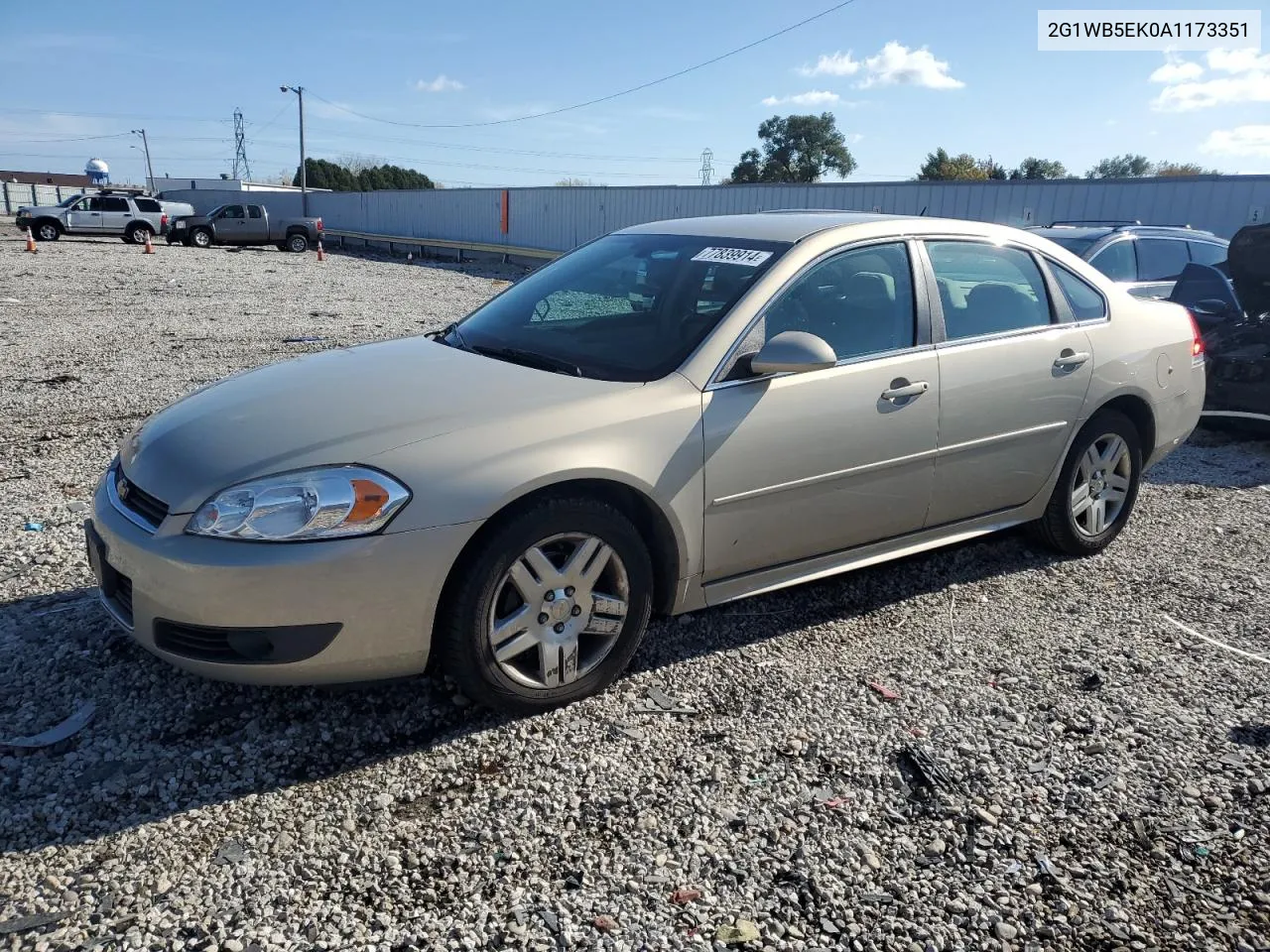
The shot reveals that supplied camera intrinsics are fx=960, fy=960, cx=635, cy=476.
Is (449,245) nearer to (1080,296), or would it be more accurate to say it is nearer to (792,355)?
(1080,296)

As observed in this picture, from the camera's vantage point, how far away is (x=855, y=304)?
12.9ft

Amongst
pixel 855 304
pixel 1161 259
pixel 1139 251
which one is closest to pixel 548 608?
pixel 855 304

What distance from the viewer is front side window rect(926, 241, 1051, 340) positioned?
4191 mm

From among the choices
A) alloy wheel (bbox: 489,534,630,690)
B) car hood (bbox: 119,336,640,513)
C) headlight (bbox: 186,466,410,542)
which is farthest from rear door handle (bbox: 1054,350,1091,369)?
headlight (bbox: 186,466,410,542)

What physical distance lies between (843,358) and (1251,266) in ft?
19.2

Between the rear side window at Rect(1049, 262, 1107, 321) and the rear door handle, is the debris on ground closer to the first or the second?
the rear door handle

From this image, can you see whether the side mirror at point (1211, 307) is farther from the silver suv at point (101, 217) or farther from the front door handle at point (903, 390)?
the silver suv at point (101, 217)

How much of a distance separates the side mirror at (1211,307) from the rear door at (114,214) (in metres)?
34.5

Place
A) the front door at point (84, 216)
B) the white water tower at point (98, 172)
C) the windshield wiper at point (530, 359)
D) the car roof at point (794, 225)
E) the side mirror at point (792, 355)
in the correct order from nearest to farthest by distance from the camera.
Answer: the side mirror at point (792, 355)
the windshield wiper at point (530, 359)
the car roof at point (794, 225)
the front door at point (84, 216)
the white water tower at point (98, 172)

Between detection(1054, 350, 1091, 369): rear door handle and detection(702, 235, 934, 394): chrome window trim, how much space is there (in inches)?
32.4

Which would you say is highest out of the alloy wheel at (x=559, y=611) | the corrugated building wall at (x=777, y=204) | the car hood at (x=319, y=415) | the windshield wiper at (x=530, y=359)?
the corrugated building wall at (x=777, y=204)

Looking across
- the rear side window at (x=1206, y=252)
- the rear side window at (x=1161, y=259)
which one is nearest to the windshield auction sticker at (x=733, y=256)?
the rear side window at (x=1161, y=259)

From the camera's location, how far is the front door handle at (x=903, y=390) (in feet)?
12.6

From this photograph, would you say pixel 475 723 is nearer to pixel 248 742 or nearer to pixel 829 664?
pixel 248 742
